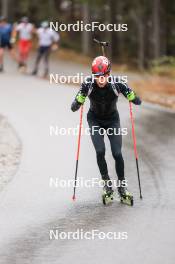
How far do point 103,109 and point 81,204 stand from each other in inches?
56.5

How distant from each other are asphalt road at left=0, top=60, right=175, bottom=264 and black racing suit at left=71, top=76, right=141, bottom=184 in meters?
0.75

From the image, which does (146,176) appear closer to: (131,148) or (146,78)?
(131,148)

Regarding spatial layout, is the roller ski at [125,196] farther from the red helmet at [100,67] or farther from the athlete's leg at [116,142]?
the red helmet at [100,67]

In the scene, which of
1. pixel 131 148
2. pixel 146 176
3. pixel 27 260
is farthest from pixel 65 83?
pixel 27 260

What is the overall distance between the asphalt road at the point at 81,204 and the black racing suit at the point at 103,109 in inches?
29.5

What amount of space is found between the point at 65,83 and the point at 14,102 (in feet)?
18.7

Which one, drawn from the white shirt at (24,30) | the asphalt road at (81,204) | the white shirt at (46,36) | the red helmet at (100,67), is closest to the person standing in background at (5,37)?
the white shirt at (24,30)

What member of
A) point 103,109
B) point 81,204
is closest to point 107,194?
point 81,204

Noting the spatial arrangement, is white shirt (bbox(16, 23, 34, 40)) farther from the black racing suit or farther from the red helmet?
the red helmet

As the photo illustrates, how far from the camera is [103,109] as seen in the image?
11.0 m

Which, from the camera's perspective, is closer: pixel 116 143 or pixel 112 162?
pixel 116 143

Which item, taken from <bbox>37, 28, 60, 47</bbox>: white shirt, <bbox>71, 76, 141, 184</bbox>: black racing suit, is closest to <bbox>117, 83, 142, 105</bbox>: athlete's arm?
<bbox>71, 76, 141, 184</bbox>: black racing suit

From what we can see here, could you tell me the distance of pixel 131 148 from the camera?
620 inches

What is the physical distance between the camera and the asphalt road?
897cm
